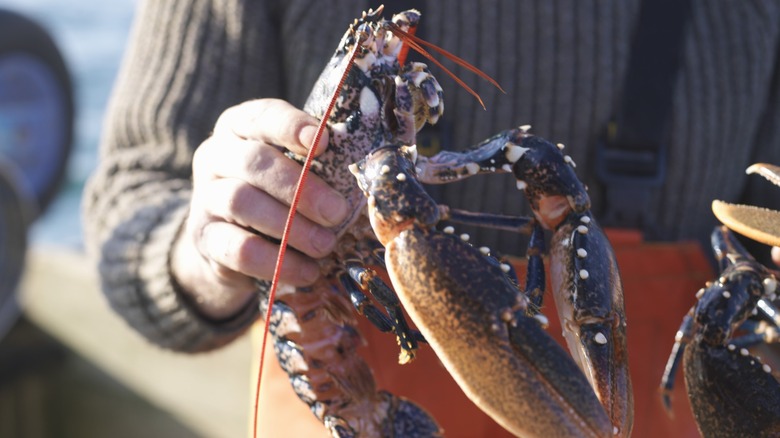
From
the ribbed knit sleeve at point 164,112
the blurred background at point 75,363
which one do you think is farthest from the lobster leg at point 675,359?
the blurred background at point 75,363

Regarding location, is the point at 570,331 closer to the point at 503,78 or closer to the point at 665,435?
the point at 665,435

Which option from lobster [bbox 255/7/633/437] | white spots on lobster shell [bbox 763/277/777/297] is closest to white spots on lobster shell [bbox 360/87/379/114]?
lobster [bbox 255/7/633/437]

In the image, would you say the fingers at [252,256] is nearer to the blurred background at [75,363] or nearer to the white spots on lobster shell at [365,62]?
the white spots on lobster shell at [365,62]

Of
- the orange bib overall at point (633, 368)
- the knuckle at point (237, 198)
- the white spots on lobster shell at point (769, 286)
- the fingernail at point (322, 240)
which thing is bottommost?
the orange bib overall at point (633, 368)

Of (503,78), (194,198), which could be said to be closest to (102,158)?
(194,198)

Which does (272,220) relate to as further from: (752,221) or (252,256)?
(752,221)

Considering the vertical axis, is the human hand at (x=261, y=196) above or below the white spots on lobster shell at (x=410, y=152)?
below

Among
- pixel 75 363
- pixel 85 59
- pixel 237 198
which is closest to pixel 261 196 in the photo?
pixel 237 198
